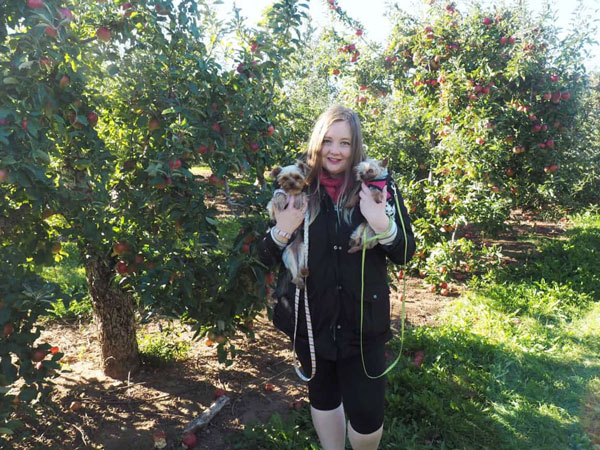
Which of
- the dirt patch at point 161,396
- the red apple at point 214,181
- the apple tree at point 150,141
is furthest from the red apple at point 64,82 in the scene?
the dirt patch at point 161,396

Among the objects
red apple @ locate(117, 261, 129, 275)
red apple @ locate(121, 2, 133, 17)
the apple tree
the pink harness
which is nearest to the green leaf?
the apple tree

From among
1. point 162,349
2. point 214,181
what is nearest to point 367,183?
point 214,181

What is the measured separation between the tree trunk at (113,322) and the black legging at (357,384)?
1.89 metres

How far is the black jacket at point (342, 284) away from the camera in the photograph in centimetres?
190

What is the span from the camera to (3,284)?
196 cm

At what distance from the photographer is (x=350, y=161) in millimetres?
1968

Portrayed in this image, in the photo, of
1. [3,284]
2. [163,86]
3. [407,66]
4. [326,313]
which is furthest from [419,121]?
[3,284]

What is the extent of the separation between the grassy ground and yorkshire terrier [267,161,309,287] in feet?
4.16

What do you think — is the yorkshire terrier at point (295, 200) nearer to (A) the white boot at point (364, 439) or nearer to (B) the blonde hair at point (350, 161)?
(B) the blonde hair at point (350, 161)

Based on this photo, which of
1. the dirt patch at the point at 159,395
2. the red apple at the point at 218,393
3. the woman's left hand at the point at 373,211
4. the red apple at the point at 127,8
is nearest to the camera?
the woman's left hand at the point at 373,211

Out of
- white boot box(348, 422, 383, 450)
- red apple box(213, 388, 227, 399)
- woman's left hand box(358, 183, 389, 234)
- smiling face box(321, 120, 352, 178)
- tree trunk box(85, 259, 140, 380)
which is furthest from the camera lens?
tree trunk box(85, 259, 140, 380)

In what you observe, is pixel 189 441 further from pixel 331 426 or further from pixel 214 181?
pixel 214 181

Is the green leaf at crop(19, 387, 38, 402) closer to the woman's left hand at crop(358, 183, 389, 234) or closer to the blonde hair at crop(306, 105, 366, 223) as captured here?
the blonde hair at crop(306, 105, 366, 223)

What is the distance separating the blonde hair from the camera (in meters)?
1.93
